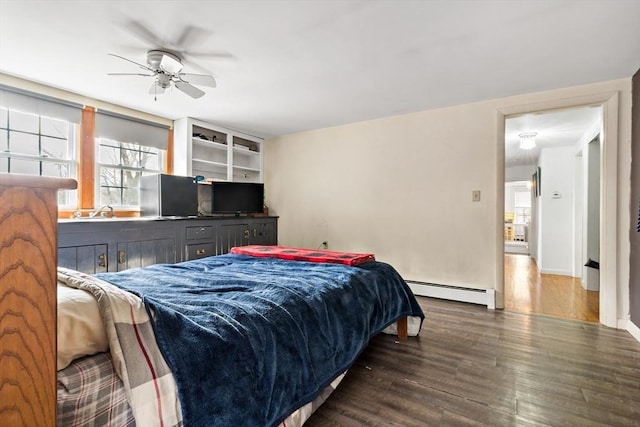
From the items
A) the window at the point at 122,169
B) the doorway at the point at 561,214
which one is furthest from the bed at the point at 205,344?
the doorway at the point at 561,214

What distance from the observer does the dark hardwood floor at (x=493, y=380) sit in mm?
1563

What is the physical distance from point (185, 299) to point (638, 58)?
12.0 feet

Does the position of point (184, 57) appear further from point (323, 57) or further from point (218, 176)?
point (218, 176)

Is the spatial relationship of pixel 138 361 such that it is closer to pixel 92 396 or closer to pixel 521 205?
pixel 92 396

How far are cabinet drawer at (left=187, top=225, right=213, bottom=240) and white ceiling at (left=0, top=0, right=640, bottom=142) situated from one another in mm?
1484

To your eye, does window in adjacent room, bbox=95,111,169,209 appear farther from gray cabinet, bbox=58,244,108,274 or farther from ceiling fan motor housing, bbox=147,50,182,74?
ceiling fan motor housing, bbox=147,50,182,74

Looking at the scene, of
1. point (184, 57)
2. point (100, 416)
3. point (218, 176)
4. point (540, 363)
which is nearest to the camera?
point (100, 416)

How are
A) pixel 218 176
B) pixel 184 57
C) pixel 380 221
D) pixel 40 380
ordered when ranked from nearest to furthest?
1. pixel 40 380
2. pixel 184 57
3. pixel 380 221
4. pixel 218 176

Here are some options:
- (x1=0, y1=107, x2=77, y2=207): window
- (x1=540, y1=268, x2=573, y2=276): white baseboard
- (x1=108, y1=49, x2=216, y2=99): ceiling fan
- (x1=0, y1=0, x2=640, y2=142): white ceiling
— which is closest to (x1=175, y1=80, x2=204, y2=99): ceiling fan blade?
(x1=108, y1=49, x2=216, y2=99): ceiling fan

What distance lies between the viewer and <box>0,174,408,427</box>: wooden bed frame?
1.60 feet

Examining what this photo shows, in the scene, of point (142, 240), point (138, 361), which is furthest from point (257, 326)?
point (142, 240)

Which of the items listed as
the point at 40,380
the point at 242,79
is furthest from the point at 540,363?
the point at 242,79

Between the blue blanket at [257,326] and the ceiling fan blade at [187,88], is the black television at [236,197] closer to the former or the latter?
the ceiling fan blade at [187,88]

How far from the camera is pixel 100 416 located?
0.78 m
